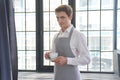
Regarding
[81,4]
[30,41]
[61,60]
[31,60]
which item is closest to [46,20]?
[30,41]

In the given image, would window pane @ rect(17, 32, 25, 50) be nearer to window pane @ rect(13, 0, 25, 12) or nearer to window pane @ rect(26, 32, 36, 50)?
window pane @ rect(26, 32, 36, 50)

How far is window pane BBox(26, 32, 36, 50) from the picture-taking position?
4.42 meters

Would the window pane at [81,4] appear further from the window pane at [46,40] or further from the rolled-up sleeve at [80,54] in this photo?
the rolled-up sleeve at [80,54]

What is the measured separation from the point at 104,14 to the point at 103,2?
9.2 inches

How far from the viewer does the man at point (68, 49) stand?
165 centimetres

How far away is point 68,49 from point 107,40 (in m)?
2.69

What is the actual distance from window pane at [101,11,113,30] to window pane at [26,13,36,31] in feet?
Result: 4.48

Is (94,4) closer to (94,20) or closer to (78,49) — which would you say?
(94,20)

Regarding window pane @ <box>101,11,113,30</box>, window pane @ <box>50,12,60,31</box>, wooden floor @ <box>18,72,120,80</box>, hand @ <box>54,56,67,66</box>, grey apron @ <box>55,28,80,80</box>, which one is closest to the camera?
hand @ <box>54,56,67,66</box>

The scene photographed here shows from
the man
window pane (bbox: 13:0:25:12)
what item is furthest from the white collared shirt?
window pane (bbox: 13:0:25:12)

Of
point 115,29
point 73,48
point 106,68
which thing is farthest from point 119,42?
point 73,48

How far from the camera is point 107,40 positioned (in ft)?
13.9

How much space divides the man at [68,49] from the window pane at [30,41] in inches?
106

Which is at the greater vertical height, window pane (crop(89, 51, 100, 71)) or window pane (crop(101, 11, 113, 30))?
window pane (crop(101, 11, 113, 30))
